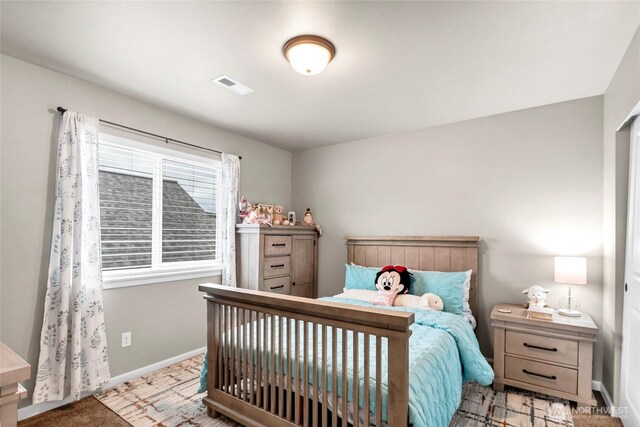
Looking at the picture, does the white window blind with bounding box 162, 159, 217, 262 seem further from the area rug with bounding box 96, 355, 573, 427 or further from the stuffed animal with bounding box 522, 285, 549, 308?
the stuffed animal with bounding box 522, 285, 549, 308

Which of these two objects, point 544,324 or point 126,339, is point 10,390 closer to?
point 126,339

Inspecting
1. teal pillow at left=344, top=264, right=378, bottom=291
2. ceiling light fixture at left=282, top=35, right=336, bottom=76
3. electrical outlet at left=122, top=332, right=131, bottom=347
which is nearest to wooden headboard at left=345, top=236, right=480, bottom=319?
teal pillow at left=344, top=264, right=378, bottom=291

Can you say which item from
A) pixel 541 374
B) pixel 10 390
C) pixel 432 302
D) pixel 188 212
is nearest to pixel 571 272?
pixel 541 374

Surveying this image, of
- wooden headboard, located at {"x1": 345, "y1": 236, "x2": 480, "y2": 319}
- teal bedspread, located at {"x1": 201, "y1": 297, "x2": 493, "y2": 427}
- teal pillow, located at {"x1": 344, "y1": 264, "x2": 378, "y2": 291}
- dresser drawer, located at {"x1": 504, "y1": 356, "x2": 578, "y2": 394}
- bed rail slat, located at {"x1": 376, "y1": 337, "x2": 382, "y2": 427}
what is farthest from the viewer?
teal pillow, located at {"x1": 344, "y1": 264, "x2": 378, "y2": 291}

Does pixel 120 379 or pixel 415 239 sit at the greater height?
pixel 415 239

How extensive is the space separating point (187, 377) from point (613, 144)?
389cm

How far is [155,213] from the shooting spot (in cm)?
312

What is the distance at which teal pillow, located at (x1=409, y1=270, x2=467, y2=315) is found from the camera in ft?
9.58

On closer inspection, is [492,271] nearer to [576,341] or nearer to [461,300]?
[461,300]

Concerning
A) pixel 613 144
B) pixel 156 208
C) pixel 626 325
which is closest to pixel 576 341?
pixel 626 325

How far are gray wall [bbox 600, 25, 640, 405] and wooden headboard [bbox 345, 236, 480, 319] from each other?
0.98 metres

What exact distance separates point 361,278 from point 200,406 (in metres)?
1.84

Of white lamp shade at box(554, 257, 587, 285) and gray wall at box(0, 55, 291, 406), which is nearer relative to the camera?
gray wall at box(0, 55, 291, 406)

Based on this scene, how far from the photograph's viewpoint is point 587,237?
2.79 metres
